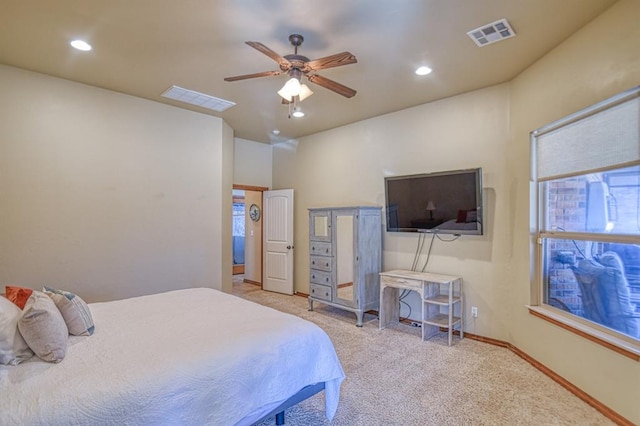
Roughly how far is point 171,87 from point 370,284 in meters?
3.55

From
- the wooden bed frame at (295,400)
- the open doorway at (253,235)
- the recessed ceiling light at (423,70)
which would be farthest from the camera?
the open doorway at (253,235)

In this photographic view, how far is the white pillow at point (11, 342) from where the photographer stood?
160 cm

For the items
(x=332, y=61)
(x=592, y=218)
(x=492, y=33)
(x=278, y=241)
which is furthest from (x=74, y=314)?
(x=278, y=241)

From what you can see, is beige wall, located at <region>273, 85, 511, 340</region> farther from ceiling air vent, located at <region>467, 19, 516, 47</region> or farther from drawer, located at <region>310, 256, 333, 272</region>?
Result: ceiling air vent, located at <region>467, 19, 516, 47</region>

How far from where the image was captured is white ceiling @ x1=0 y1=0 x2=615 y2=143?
2.36 m

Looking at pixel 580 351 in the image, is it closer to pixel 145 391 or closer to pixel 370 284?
pixel 370 284

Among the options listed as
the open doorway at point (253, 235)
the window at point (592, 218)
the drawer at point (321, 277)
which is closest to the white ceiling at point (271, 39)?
the window at point (592, 218)

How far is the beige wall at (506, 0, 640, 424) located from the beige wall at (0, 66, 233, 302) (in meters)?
3.86

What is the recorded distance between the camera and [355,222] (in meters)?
4.45

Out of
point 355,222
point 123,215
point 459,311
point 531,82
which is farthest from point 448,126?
point 123,215

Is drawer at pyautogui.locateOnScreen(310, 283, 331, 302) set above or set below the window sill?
below

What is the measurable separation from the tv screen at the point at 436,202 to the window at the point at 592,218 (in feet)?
1.98

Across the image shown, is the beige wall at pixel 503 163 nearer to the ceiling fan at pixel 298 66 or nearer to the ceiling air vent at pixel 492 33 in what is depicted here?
the ceiling air vent at pixel 492 33

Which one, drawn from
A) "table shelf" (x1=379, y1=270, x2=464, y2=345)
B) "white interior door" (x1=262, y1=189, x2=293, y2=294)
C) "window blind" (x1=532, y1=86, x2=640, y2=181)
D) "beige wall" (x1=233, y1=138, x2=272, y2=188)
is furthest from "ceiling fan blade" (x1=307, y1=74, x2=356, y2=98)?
"beige wall" (x1=233, y1=138, x2=272, y2=188)
